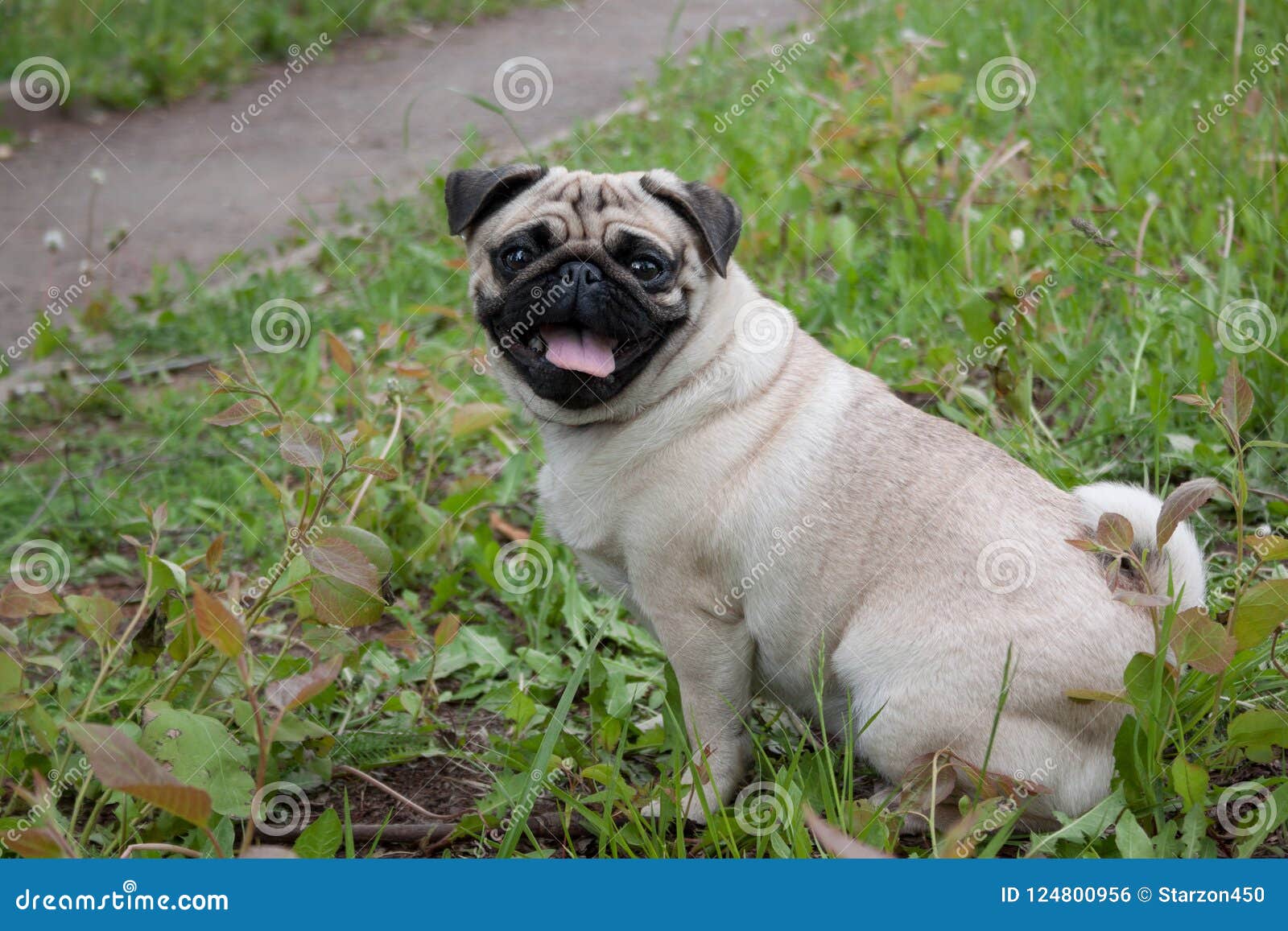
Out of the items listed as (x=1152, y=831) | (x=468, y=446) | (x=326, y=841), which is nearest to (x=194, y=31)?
(x=468, y=446)

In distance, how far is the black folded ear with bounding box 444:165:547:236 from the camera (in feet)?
12.2

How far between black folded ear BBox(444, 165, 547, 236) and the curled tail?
199cm

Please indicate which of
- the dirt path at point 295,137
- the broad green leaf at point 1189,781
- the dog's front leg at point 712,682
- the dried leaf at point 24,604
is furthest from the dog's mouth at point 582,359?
the dirt path at point 295,137

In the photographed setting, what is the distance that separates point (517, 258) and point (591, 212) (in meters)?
0.27

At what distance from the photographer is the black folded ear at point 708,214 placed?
352 cm

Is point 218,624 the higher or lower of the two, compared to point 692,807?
higher

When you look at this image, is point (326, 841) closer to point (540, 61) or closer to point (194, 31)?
point (540, 61)

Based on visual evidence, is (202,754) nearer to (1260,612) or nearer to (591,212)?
(591,212)

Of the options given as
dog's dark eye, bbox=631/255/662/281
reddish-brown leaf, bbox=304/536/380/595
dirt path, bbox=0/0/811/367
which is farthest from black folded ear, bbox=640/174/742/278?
dirt path, bbox=0/0/811/367

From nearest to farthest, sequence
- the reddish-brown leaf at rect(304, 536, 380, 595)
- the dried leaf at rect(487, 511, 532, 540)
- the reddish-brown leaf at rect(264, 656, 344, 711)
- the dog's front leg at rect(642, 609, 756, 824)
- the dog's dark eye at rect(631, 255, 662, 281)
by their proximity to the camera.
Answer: the reddish-brown leaf at rect(264, 656, 344, 711) < the reddish-brown leaf at rect(304, 536, 380, 595) < the dog's front leg at rect(642, 609, 756, 824) < the dog's dark eye at rect(631, 255, 662, 281) < the dried leaf at rect(487, 511, 532, 540)

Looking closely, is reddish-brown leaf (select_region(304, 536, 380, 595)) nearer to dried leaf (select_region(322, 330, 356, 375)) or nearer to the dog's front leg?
the dog's front leg

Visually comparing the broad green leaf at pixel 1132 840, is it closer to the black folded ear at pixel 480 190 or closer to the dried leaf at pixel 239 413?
the dried leaf at pixel 239 413

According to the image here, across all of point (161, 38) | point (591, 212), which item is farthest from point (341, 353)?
point (161, 38)

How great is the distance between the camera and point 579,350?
3420mm
